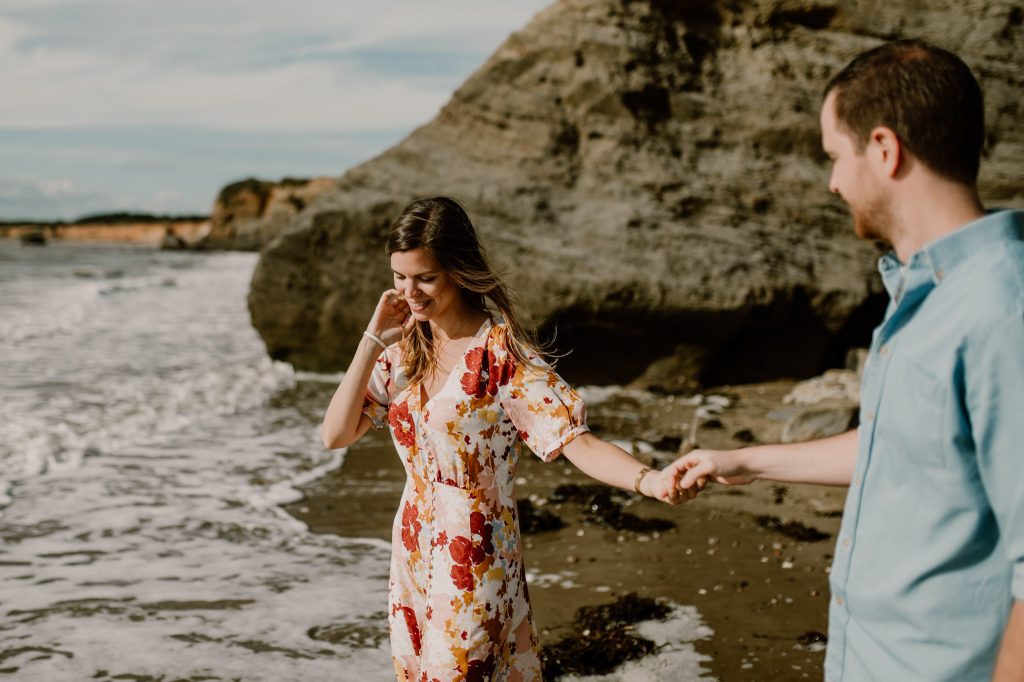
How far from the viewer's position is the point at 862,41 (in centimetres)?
1154

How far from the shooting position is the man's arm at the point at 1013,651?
1.86m

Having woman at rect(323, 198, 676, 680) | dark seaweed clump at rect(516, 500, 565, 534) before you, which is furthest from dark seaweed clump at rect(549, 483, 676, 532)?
woman at rect(323, 198, 676, 680)

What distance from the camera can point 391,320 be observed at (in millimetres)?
3738

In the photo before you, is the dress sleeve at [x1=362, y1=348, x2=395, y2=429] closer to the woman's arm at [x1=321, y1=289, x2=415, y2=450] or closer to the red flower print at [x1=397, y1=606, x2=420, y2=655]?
the woman's arm at [x1=321, y1=289, x2=415, y2=450]

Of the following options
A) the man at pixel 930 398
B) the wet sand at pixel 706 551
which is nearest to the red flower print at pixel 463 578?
the man at pixel 930 398

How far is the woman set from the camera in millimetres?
3285

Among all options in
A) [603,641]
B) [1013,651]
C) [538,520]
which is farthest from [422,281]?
[538,520]

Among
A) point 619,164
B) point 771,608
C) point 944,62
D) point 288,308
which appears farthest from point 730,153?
point 944,62

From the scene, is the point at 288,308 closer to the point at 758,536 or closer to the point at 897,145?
the point at 758,536

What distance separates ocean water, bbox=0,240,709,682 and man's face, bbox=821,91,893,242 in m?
3.11

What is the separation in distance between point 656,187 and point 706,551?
19.6ft

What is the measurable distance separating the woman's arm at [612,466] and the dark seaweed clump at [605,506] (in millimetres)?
3472

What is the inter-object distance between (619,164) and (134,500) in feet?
21.2

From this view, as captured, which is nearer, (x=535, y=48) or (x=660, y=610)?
(x=660, y=610)
